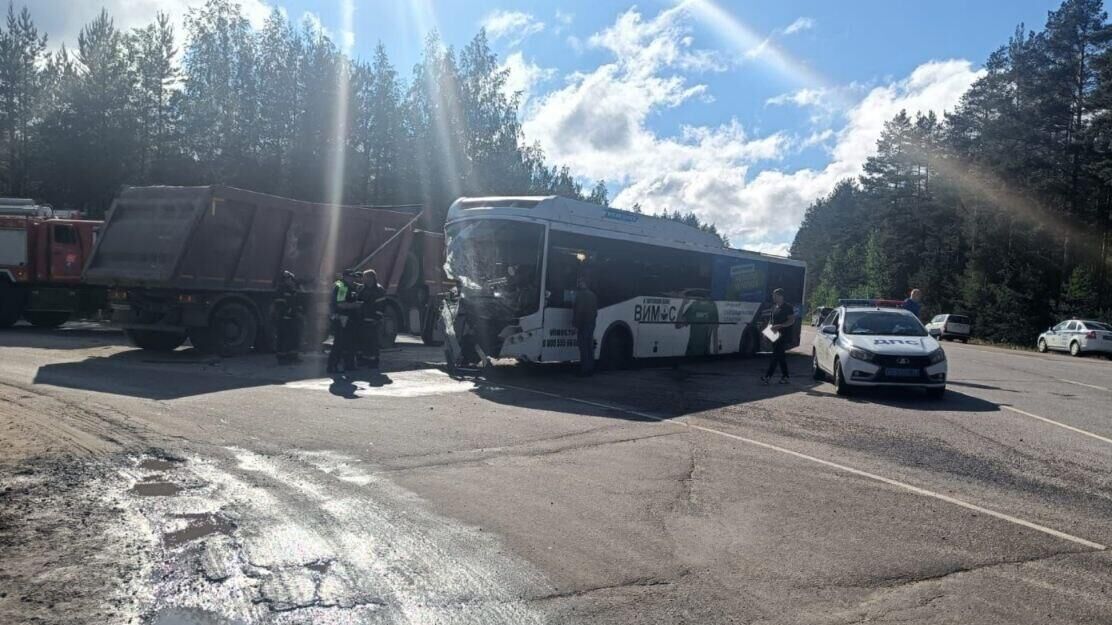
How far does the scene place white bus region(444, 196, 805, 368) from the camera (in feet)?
47.0

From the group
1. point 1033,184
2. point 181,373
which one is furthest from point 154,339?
point 1033,184

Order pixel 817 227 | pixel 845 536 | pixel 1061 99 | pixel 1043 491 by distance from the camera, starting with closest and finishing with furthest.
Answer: pixel 845 536
pixel 1043 491
pixel 1061 99
pixel 817 227

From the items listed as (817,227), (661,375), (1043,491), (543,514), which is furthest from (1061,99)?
(817,227)

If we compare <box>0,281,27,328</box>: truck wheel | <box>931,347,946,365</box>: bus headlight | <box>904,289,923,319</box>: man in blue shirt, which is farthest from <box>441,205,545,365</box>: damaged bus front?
<box>0,281,27,328</box>: truck wheel

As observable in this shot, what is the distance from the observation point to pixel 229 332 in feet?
53.3

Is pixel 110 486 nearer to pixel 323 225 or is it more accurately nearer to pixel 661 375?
pixel 661 375

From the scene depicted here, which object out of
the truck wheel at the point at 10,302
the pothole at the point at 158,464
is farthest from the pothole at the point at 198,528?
the truck wheel at the point at 10,302

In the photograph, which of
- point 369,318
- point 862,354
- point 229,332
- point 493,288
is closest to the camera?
point 862,354

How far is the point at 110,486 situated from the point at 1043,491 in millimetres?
8080

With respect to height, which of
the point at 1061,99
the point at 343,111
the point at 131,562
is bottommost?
the point at 131,562

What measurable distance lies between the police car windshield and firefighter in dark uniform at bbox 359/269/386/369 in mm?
8626

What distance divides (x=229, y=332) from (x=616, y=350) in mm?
7840

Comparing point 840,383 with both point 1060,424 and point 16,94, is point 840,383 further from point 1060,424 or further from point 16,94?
point 16,94

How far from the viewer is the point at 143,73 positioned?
4391cm
